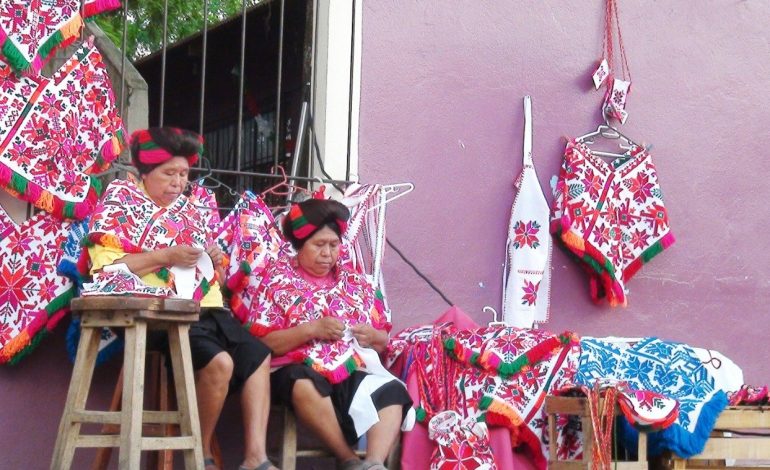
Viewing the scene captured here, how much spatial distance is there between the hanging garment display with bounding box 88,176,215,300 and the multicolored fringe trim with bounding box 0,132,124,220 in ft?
1.12

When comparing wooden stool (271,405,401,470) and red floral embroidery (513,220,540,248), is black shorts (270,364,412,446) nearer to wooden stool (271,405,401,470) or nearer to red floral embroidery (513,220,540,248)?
wooden stool (271,405,401,470)

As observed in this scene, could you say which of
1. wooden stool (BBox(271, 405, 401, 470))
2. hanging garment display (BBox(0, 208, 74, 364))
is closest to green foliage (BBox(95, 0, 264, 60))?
hanging garment display (BBox(0, 208, 74, 364))

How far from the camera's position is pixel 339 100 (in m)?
5.74

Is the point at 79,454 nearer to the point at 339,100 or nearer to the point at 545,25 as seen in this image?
Answer: the point at 339,100

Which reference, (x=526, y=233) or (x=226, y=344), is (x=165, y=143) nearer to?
(x=226, y=344)

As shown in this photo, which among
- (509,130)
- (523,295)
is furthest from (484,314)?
(509,130)

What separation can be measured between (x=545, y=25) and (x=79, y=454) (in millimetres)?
2965

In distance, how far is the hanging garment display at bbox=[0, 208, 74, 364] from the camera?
489 cm

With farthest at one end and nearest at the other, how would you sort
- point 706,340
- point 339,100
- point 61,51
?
point 706,340, point 339,100, point 61,51

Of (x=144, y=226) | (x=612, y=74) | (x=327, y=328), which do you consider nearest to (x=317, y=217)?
(x=327, y=328)

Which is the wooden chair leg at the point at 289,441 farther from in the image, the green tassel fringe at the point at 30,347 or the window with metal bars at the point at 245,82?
the window with metal bars at the point at 245,82

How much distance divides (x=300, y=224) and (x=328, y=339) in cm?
47

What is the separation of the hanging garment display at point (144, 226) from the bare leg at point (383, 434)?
2.68ft

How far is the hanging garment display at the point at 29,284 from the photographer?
4891 mm
